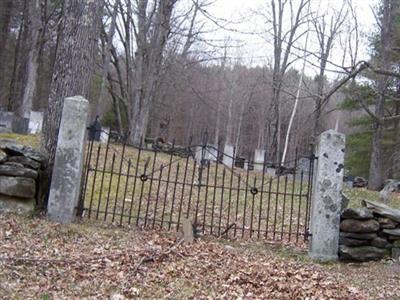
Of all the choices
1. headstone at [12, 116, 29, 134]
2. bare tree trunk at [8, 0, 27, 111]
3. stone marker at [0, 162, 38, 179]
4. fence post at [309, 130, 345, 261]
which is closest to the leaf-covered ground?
fence post at [309, 130, 345, 261]

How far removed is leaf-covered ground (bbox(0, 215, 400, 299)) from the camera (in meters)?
3.90

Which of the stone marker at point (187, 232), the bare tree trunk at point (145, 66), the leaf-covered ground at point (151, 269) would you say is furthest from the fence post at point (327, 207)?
the bare tree trunk at point (145, 66)

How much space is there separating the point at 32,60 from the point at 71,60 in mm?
14217

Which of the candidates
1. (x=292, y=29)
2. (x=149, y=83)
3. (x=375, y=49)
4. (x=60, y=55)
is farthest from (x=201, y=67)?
(x=60, y=55)

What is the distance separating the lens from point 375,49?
17516 millimetres

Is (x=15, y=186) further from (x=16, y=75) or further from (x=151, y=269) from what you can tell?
(x=16, y=75)

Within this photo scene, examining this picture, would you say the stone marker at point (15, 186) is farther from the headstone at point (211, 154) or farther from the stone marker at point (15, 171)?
the headstone at point (211, 154)

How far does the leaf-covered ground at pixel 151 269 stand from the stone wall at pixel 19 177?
0.87 feet

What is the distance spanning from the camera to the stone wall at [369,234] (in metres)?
5.72

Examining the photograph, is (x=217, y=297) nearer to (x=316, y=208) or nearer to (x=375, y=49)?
(x=316, y=208)

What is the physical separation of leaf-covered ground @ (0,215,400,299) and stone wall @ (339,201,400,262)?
0.20 m

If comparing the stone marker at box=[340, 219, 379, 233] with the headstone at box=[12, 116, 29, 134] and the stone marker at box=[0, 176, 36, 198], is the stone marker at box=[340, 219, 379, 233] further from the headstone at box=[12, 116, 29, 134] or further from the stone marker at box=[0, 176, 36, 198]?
the headstone at box=[12, 116, 29, 134]

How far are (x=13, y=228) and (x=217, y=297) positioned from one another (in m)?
2.64

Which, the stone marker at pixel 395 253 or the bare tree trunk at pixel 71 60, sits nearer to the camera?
the stone marker at pixel 395 253
